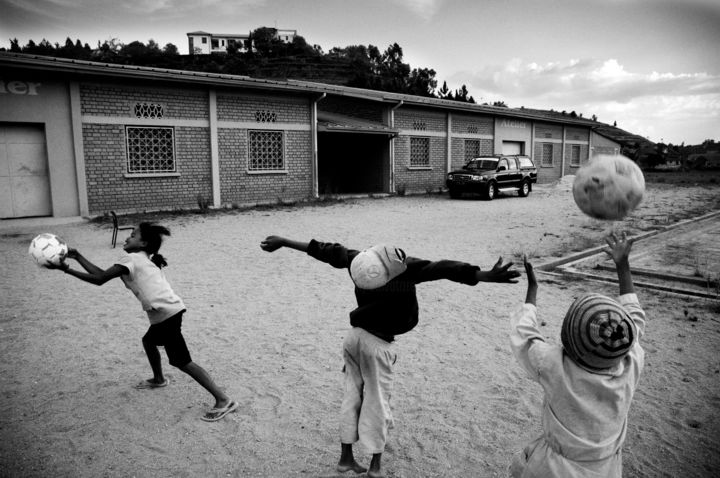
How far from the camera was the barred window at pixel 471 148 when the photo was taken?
24766mm

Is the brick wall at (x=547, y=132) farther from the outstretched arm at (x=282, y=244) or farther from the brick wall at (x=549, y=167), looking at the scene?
the outstretched arm at (x=282, y=244)

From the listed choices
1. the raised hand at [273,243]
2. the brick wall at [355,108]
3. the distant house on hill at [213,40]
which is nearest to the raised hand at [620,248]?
the raised hand at [273,243]

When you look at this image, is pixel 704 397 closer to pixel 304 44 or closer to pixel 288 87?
pixel 288 87

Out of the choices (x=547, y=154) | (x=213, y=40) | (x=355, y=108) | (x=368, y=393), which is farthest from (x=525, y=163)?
(x=213, y=40)

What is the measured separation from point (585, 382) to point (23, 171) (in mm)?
15057

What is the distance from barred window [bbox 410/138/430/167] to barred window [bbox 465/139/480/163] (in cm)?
292

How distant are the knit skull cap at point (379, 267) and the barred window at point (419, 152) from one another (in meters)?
20.1

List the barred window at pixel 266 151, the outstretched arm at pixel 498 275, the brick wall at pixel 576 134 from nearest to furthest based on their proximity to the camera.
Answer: the outstretched arm at pixel 498 275 < the barred window at pixel 266 151 < the brick wall at pixel 576 134

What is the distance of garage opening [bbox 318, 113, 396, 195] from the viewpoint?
21.3 metres

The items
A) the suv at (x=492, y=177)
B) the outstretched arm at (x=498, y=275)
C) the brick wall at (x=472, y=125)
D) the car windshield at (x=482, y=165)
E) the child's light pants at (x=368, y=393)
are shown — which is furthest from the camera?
the brick wall at (x=472, y=125)

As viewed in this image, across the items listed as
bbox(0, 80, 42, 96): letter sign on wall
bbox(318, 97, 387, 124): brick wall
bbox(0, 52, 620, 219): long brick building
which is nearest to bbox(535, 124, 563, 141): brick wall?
bbox(0, 52, 620, 219): long brick building

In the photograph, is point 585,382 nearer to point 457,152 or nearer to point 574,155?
point 457,152

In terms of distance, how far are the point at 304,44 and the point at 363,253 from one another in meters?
82.1

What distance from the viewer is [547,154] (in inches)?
1201
